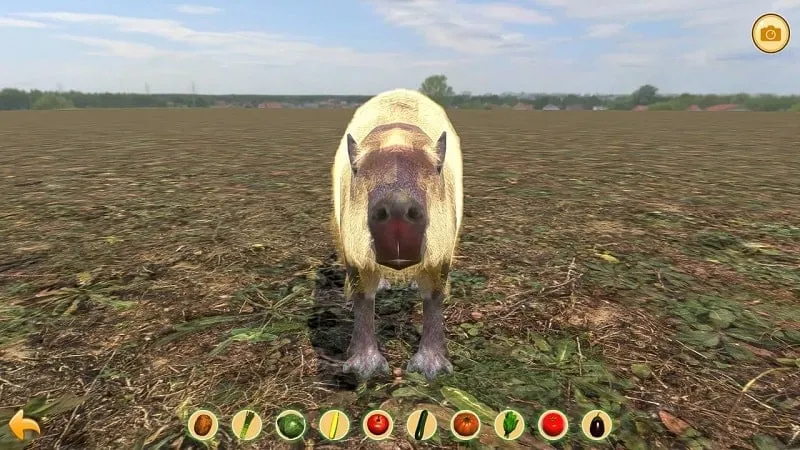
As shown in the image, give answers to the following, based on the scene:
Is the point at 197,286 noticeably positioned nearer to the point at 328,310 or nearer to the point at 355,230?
the point at 328,310

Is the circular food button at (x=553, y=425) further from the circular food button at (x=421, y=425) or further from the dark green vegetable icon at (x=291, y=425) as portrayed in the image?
the dark green vegetable icon at (x=291, y=425)

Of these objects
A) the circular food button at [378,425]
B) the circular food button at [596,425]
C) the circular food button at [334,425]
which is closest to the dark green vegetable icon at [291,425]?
the circular food button at [334,425]

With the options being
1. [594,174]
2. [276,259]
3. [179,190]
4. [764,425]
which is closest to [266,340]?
[276,259]

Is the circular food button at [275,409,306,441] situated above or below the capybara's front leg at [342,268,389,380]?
below

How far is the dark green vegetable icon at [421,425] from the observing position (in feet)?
9.97

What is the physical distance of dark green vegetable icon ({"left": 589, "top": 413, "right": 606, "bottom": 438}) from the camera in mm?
3094

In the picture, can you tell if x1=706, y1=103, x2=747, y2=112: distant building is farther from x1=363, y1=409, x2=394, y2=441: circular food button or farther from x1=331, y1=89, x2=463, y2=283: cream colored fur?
x1=363, y1=409, x2=394, y2=441: circular food button

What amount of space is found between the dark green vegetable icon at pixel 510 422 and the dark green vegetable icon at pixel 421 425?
504 millimetres

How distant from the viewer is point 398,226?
2748 millimetres

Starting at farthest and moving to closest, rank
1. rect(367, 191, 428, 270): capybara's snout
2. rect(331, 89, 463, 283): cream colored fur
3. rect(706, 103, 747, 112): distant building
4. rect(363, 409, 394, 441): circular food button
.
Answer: rect(706, 103, 747, 112): distant building < rect(331, 89, 463, 283): cream colored fur < rect(363, 409, 394, 441): circular food button < rect(367, 191, 428, 270): capybara's snout

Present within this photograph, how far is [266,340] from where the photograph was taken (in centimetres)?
415

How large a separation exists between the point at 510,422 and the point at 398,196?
5.38 feet

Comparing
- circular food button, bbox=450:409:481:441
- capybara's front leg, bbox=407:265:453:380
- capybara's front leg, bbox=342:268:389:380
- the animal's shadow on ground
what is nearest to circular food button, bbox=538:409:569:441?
circular food button, bbox=450:409:481:441

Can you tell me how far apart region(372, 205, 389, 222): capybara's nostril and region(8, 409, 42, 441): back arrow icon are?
254 cm
